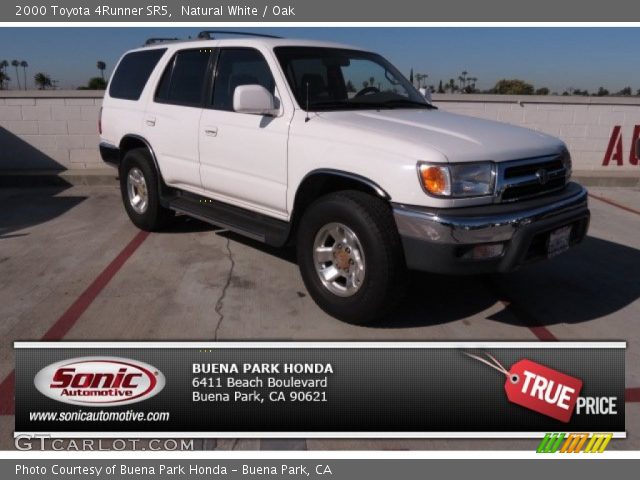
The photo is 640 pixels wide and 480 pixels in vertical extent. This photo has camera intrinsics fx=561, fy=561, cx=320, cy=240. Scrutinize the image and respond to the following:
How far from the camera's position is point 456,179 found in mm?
3443

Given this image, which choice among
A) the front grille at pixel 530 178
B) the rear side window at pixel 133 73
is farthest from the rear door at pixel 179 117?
the front grille at pixel 530 178

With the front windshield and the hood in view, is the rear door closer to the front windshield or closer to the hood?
the front windshield

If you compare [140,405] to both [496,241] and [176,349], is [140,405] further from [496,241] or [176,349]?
[496,241]

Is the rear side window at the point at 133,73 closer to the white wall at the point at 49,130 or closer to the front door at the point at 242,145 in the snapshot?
the front door at the point at 242,145

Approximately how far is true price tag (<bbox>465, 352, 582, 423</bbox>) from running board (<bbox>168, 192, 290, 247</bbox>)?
6.48 ft

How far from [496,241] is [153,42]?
15.8 ft

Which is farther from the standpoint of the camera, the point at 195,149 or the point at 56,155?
the point at 56,155

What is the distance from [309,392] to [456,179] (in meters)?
1.55

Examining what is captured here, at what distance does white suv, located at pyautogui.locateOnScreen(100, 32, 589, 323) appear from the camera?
3471mm

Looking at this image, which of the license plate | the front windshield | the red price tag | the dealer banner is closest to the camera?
the dealer banner

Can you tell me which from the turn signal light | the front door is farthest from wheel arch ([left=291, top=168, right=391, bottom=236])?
the turn signal light

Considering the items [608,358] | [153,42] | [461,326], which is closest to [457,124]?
[461,326]

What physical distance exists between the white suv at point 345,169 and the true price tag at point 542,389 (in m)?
0.64

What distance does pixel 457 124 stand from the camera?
4.12 metres
